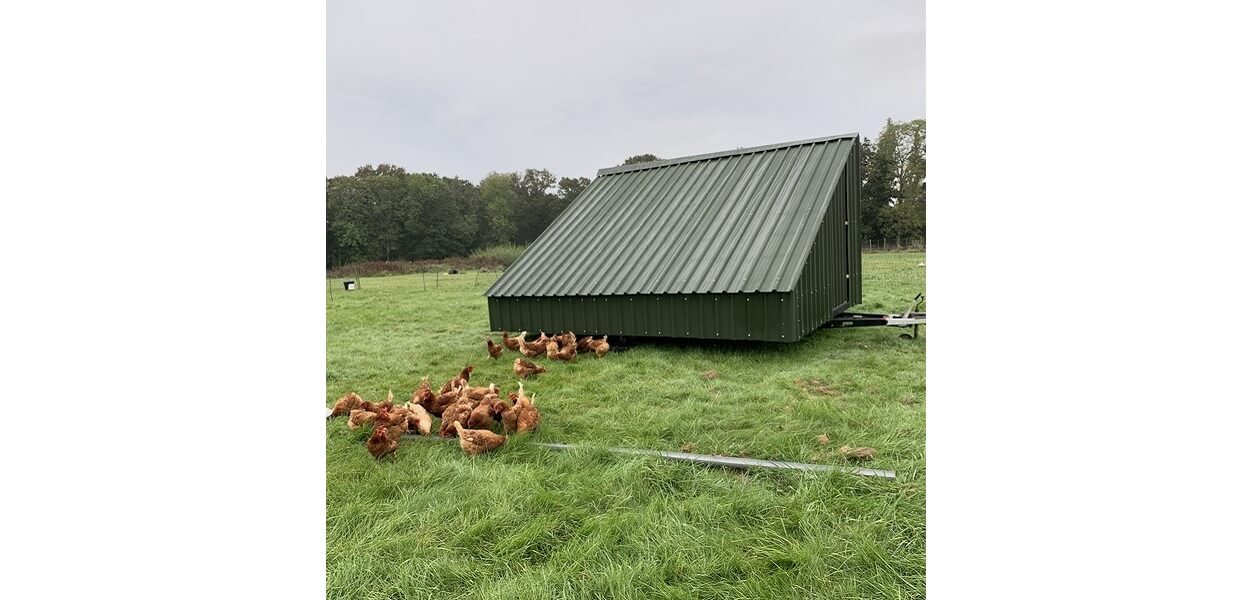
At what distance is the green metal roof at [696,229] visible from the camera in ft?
15.7

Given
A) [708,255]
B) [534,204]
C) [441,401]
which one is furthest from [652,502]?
[534,204]

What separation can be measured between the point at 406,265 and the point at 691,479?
3.92 meters

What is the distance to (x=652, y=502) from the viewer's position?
1903mm

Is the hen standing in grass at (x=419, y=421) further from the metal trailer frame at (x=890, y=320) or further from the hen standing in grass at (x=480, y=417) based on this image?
the metal trailer frame at (x=890, y=320)

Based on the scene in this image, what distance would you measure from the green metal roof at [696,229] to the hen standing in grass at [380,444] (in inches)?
113

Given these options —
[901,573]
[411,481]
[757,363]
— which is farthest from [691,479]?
[757,363]

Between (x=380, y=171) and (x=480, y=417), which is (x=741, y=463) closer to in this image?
(x=480, y=417)

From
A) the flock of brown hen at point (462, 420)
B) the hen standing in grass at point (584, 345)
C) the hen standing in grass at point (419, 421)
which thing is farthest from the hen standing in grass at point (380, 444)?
the hen standing in grass at point (584, 345)

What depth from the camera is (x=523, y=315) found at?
577cm

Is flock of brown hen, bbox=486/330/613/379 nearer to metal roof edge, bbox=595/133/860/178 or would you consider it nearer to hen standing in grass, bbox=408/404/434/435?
hen standing in grass, bbox=408/404/434/435

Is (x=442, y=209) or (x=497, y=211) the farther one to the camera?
(x=497, y=211)

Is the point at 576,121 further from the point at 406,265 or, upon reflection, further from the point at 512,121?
the point at 406,265

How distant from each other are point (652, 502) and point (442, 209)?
4.33 m

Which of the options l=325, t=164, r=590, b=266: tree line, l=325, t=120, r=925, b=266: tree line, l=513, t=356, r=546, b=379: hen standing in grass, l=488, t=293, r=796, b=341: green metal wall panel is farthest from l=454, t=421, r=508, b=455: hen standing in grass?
l=488, t=293, r=796, b=341: green metal wall panel
